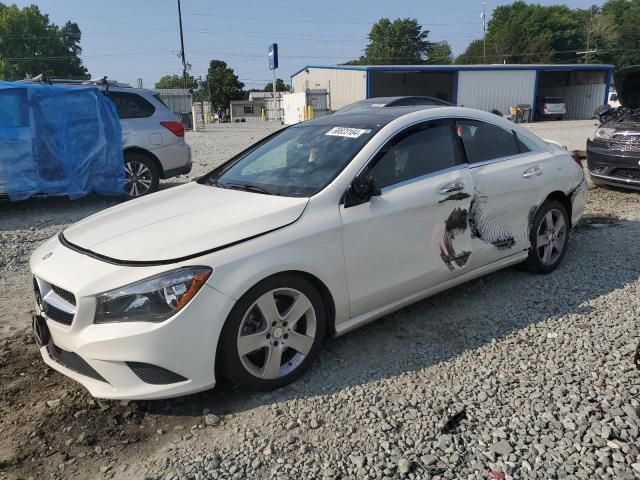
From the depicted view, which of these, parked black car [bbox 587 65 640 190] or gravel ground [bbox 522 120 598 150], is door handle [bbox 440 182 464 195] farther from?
gravel ground [bbox 522 120 598 150]

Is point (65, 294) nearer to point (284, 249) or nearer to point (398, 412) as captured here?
point (284, 249)

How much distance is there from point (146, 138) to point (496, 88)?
36.4 metres

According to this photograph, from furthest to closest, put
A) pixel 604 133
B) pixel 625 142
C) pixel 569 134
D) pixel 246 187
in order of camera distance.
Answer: pixel 569 134 < pixel 604 133 < pixel 625 142 < pixel 246 187

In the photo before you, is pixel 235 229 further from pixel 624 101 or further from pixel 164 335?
pixel 624 101

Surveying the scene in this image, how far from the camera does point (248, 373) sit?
10.0 feet

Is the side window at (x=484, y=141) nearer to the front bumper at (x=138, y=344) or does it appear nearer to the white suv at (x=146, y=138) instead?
the front bumper at (x=138, y=344)

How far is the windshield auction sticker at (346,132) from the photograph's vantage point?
12.6ft

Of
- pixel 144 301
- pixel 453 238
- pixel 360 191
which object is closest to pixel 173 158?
pixel 453 238

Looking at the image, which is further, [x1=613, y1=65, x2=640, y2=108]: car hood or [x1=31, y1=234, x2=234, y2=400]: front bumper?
[x1=613, y1=65, x2=640, y2=108]: car hood

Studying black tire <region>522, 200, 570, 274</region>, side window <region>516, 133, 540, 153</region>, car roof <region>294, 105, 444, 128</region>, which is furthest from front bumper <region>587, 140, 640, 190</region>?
car roof <region>294, 105, 444, 128</region>

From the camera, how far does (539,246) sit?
15.9ft

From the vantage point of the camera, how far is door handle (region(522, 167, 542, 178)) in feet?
15.1

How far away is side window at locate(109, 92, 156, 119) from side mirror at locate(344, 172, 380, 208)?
663 centimetres

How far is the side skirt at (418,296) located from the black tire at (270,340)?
19 cm
